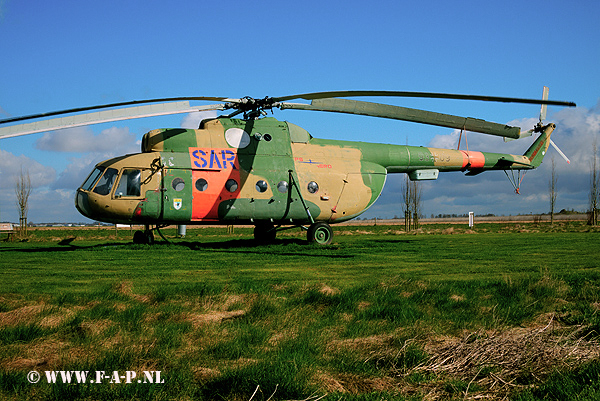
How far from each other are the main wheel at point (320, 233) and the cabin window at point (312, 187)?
133 centimetres

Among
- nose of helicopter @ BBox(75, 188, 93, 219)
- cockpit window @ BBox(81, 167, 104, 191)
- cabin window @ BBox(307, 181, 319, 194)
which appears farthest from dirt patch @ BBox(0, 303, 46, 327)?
cabin window @ BBox(307, 181, 319, 194)

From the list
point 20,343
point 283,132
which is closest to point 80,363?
point 20,343

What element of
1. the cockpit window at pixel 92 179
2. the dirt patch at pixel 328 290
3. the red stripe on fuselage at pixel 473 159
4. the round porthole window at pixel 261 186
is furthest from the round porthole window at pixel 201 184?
the red stripe on fuselage at pixel 473 159

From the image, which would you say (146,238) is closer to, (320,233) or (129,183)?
(129,183)

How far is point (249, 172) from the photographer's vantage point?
62.0 feet

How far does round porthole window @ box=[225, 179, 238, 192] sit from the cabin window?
9.57 ft

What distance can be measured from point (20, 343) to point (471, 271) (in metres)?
9.47

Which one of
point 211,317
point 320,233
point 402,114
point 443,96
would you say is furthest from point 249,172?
point 211,317

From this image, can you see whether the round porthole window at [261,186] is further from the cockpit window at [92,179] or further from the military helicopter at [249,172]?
the cockpit window at [92,179]

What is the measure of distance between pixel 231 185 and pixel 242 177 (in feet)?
1.68

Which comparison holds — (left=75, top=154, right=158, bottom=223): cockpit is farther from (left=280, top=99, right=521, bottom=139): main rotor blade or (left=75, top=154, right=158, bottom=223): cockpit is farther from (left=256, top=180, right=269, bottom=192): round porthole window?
(left=280, top=99, right=521, bottom=139): main rotor blade

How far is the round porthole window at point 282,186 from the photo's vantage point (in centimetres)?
1928

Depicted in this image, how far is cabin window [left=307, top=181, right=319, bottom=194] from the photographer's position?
19.7 m

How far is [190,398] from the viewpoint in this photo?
13.6ft
